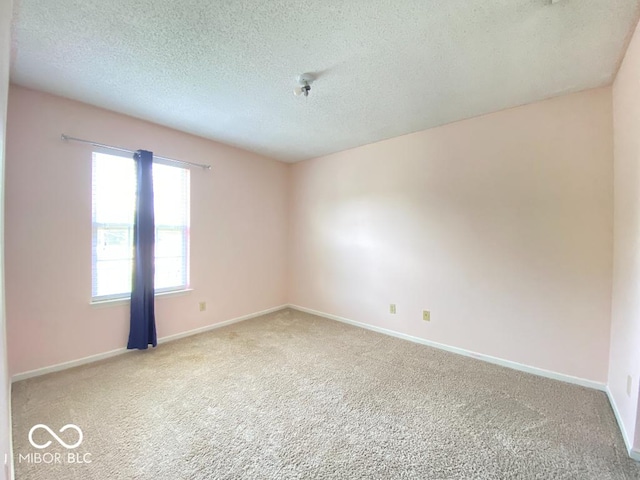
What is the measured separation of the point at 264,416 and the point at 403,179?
280 cm

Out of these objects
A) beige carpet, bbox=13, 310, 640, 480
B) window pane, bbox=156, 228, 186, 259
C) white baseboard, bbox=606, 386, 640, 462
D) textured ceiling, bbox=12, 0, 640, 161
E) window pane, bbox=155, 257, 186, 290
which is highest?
textured ceiling, bbox=12, 0, 640, 161

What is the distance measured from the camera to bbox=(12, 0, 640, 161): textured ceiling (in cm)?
150

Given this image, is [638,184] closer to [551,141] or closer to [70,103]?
[551,141]

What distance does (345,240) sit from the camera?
12.9 feet

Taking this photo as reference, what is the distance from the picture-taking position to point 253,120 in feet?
9.51

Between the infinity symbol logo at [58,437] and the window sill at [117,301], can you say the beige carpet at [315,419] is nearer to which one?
the infinity symbol logo at [58,437]

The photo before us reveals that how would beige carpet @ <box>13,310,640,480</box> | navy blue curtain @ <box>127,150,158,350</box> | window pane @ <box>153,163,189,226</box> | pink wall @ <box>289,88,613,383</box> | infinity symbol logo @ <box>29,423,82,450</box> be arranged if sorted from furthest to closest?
window pane @ <box>153,163,189,226</box> < navy blue curtain @ <box>127,150,158,350</box> < pink wall @ <box>289,88,613,383</box> < infinity symbol logo @ <box>29,423,82,450</box> < beige carpet @ <box>13,310,640,480</box>

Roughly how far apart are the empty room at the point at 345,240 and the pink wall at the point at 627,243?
28 millimetres

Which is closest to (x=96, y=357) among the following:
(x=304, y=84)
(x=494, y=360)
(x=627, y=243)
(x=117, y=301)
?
(x=117, y=301)

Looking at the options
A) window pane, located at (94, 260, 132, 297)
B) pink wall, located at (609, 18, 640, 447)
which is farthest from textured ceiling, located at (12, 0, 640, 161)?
window pane, located at (94, 260, 132, 297)

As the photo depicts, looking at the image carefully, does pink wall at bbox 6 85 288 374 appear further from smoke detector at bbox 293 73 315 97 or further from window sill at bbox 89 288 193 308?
smoke detector at bbox 293 73 315 97

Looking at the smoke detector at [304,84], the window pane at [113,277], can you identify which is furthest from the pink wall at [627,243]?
the window pane at [113,277]

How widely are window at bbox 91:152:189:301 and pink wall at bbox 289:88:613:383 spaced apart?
2.06m

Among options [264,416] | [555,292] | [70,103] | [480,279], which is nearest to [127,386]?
[264,416]
